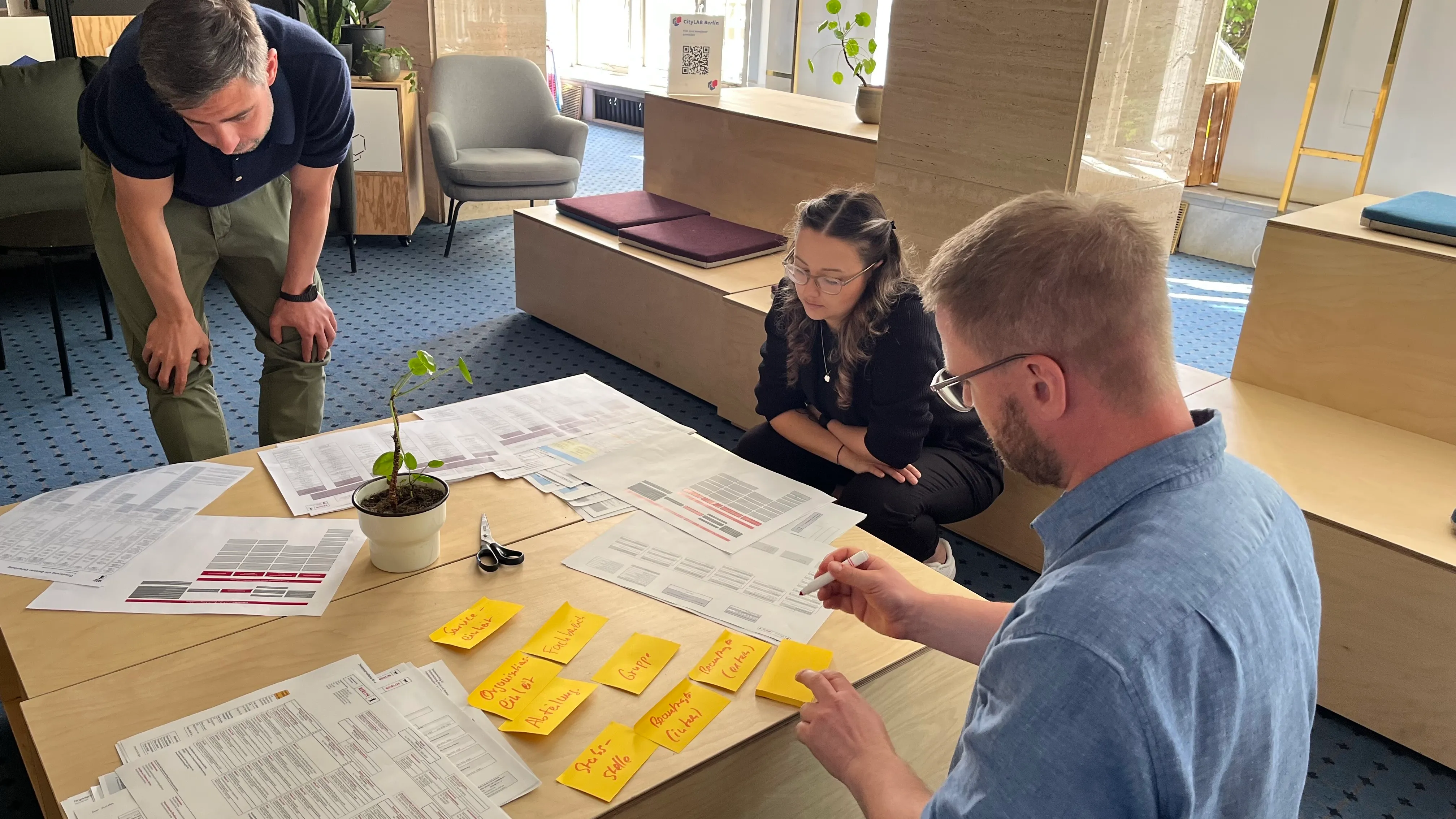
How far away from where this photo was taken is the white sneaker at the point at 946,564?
7.07ft

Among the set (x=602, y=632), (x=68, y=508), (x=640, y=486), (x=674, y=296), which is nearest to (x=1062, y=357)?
(x=602, y=632)

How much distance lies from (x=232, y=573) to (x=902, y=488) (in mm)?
1217

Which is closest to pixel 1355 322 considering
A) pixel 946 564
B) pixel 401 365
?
pixel 946 564

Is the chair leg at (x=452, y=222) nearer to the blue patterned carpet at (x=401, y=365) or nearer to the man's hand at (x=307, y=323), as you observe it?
the blue patterned carpet at (x=401, y=365)

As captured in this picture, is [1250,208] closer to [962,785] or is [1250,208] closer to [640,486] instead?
[640,486]

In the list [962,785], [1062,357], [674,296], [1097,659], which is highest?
[1062,357]

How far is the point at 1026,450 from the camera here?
0.93 m

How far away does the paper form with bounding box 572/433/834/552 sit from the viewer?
1.56m

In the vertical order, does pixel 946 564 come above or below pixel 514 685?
below

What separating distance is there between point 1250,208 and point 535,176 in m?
3.39

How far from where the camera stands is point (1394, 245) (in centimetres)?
226

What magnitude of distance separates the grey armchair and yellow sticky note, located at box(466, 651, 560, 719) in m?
3.47

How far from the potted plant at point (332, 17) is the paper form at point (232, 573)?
11.6ft

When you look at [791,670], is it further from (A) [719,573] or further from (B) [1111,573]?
(B) [1111,573]
